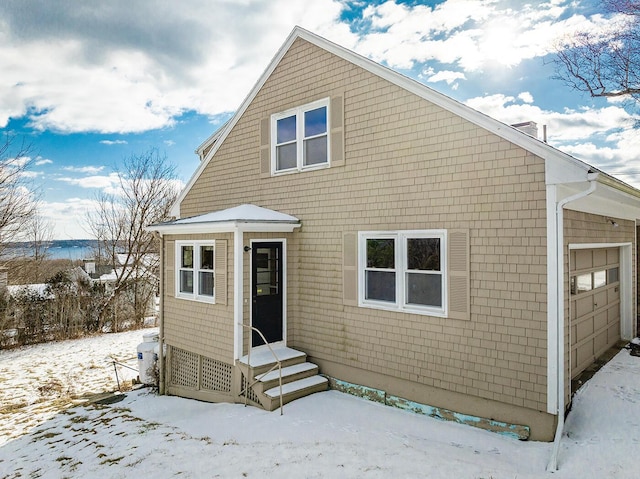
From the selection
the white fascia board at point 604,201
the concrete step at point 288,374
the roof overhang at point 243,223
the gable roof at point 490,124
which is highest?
the gable roof at point 490,124

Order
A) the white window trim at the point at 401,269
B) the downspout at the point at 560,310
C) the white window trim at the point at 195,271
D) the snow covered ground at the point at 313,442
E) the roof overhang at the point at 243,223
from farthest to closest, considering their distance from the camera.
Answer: the white window trim at the point at 195,271 → the roof overhang at the point at 243,223 → the white window trim at the point at 401,269 → the downspout at the point at 560,310 → the snow covered ground at the point at 313,442

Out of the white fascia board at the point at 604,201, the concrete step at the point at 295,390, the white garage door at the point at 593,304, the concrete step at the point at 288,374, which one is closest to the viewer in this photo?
the white fascia board at the point at 604,201

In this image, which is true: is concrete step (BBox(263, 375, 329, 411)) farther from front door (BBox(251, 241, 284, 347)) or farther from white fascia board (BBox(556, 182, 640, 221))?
white fascia board (BBox(556, 182, 640, 221))

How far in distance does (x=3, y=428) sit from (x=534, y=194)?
10.7 m

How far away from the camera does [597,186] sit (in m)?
4.89

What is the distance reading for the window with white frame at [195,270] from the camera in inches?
321

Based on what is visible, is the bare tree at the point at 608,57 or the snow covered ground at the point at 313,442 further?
the bare tree at the point at 608,57

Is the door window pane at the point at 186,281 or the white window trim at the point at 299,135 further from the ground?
the white window trim at the point at 299,135

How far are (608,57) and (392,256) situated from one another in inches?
361

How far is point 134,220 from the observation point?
20.2 meters

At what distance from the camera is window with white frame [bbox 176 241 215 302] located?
816cm

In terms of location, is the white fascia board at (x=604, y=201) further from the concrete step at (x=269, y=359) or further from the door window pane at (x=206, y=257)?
the door window pane at (x=206, y=257)

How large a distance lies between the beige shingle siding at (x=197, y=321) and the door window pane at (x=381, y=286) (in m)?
2.68

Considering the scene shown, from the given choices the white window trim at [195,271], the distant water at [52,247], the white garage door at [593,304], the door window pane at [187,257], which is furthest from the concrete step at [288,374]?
the distant water at [52,247]
